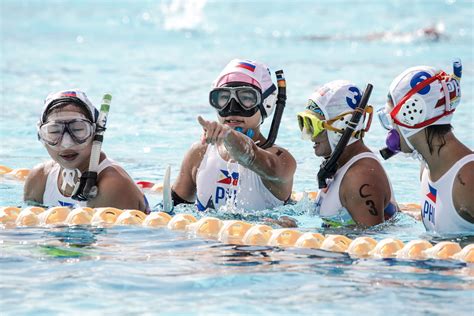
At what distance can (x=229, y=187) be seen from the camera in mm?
7641

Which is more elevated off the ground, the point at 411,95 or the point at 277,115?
the point at 411,95

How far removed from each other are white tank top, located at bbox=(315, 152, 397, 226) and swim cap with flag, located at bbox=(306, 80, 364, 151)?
204 mm

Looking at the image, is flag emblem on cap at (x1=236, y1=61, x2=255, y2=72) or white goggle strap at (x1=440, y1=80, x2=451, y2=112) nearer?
white goggle strap at (x1=440, y1=80, x2=451, y2=112)

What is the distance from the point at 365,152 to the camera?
694cm

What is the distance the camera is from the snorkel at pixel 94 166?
6.75m

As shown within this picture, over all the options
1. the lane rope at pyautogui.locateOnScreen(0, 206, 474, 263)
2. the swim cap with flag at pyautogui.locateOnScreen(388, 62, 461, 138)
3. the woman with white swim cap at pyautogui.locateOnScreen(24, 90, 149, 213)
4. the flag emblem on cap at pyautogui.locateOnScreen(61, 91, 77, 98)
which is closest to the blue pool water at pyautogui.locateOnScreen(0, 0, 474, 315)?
the lane rope at pyautogui.locateOnScreen(0, 206, 474, 263)

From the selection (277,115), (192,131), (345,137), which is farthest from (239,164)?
(192,131)

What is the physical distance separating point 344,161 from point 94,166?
1871 mm

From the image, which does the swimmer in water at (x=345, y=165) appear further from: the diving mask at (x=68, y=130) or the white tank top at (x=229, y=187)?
the diving mask at (x=68, y=130)

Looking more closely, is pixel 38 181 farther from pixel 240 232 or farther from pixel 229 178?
pixel 240 232

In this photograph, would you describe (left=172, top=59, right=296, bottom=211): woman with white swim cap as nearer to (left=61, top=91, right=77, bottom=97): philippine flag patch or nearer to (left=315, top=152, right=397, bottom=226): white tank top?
(left=315, top=152, right=397, bottom=226): white tank top

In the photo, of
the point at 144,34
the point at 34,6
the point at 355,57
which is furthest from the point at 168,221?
the point at 34,6

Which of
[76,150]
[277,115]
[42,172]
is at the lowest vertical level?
[42,172]

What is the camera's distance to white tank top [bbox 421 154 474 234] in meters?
6.34
